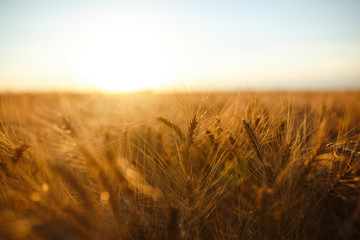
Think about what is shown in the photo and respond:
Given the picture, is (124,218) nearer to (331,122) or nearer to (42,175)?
(42,175)

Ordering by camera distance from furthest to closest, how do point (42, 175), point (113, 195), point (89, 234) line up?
point (42, 175) < point (113, 195) < point (89, 234)

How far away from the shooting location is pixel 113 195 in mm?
724

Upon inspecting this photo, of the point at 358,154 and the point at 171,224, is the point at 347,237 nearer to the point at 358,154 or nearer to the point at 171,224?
the point at 358,154

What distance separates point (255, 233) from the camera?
93 cm

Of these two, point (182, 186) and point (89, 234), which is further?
point (182, 186)

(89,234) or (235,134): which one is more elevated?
(235,134)

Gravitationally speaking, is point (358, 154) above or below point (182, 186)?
above

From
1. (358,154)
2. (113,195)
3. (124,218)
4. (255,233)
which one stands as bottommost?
(255,233)

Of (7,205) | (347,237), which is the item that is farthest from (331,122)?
(7,205)

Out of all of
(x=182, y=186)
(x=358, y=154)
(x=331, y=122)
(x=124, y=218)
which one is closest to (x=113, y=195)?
(x=124, y=218)

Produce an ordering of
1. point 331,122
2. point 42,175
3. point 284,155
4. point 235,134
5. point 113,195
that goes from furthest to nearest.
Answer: point 331,122 < point 235,134 < point 42,175 < point 284,155 < point 113,195

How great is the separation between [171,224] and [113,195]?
0.82 feet

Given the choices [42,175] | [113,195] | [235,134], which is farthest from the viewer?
[235,134]

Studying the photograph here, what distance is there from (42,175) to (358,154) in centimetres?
155
